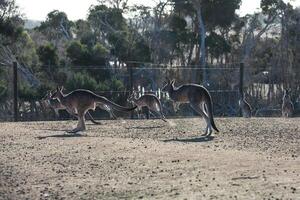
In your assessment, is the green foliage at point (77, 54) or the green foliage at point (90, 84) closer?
the green foliage at point (90, 84)

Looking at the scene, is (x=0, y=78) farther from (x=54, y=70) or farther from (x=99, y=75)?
(x=99, y=75)

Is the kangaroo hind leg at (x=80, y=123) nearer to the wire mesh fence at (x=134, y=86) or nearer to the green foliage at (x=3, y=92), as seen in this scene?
the wire mesh fence at (x=134, y=86)

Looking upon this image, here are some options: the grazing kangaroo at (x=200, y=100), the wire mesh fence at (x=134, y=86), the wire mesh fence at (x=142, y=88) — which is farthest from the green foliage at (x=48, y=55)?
the grazing kangaroo at (x=200, y=100)

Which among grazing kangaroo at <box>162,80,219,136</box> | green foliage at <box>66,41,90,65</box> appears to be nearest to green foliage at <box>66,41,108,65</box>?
green foliage at <box>66,41,90,65</box>

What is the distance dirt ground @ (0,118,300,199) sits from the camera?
27.9 ft

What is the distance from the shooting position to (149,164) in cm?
1037

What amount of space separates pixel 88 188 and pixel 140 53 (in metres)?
31.4

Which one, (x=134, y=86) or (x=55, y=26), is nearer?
(x=134, y=86)

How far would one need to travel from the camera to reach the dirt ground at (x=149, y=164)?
8500 mm

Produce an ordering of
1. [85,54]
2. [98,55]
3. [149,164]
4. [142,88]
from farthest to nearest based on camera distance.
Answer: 1. [98,55]
2. [85,54]
3. [142,88]
4. [149,164]

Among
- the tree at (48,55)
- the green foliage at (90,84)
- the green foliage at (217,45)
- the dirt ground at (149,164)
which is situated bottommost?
the dirt ground at (149,164)

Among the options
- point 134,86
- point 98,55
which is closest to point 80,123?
point 134,86

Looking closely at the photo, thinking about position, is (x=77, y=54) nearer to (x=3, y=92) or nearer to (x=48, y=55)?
(x=48, y=55)

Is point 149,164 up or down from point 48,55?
down
